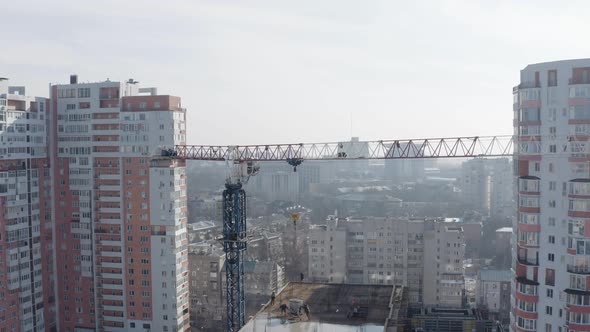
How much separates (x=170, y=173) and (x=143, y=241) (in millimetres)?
2413

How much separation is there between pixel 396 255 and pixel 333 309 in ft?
45.7

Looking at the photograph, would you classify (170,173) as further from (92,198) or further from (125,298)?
(125,298)

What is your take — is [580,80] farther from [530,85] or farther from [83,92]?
[83,92]

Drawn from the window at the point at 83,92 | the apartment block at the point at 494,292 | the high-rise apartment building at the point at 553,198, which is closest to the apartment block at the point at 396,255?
the apartment block at the point at 494,292

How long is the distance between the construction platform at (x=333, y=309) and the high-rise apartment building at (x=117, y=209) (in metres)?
5.35

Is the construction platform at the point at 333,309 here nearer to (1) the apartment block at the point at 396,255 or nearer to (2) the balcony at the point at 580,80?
(2) the balcony at the point at 580,80

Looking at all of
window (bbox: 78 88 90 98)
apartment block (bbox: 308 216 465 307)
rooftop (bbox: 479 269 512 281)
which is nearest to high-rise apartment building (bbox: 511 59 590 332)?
apartment block (bbox: 308 216 465 307)

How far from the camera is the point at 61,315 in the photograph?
63.9 ft

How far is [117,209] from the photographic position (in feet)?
60.9

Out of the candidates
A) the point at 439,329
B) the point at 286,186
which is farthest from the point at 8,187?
the point at 286,186

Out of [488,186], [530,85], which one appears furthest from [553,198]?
[488,186]

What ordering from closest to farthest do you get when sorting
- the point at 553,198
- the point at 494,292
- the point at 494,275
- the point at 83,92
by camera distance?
1. the point at 553,198
2. the point at 83,92
3. the point at 494,292
4. the point at 494,275

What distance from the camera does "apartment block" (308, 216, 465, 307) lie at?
997 inches

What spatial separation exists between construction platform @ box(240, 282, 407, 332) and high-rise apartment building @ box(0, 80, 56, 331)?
8742mm
